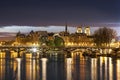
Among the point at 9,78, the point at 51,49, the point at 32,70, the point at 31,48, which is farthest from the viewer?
the point at 31,48

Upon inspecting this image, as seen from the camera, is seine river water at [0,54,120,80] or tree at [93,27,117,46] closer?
seine river water at [0,54,120,80]

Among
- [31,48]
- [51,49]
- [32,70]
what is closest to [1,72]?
[32,70]

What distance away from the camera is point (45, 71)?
170 feet

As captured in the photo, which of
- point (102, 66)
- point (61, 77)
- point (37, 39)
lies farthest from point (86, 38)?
point (61, 77)

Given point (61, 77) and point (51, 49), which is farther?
point (51, 49)

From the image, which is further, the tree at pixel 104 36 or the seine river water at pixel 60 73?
the tree at pixel 104 36

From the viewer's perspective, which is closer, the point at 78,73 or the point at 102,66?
the point at 78,73

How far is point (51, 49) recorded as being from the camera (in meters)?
94.2

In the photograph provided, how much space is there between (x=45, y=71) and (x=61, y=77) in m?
5.36

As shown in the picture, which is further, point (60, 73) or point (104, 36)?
point (104, 36)

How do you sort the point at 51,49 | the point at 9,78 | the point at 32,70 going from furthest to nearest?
1. the point at 51,49
2. the point at 32,70
3. the point at 9,78

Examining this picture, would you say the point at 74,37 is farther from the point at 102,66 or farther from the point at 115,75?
the point at 115,75

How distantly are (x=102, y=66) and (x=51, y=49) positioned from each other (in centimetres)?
3870

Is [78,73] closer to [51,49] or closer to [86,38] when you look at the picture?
[51,49]
